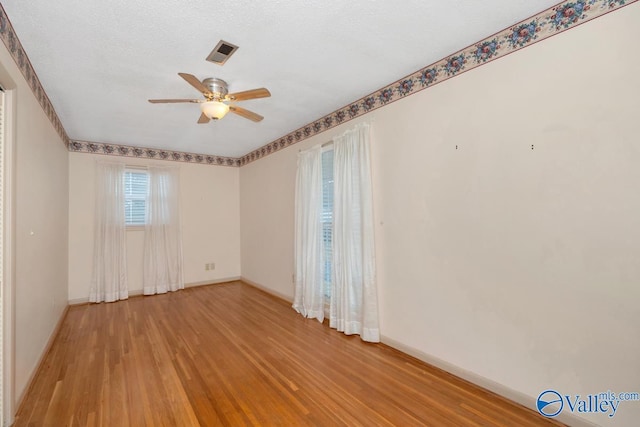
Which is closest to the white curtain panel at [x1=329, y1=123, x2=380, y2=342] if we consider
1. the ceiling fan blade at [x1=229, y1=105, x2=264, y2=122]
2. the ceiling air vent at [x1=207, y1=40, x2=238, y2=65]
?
the ceiling fan blade at [x1=229, y1=105, x2=264, y2=122]

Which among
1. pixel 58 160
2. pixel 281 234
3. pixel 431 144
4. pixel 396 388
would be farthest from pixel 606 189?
pixel 58 160

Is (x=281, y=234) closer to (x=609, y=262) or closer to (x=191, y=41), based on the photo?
(x=191, y=41)

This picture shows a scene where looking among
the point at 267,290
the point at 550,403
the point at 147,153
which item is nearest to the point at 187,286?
the point at 267,290

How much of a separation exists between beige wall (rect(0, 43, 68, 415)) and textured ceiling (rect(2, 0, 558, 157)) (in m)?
0.35

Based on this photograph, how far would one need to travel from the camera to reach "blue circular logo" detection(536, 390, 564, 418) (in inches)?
67.8

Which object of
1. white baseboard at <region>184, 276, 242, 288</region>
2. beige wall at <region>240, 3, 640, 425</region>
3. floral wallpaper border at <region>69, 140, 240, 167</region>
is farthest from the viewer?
white baseboard at <region>184, 276, 242, 288</region>

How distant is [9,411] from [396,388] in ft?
8.51

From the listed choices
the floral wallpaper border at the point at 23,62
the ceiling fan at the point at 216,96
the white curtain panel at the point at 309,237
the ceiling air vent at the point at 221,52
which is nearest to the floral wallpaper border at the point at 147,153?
the floral wallpaper border at the point at 23,62

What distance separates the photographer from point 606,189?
1.57 m

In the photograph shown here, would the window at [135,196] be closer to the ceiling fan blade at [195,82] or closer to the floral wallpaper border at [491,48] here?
the ceiling fan blade at [195,82]

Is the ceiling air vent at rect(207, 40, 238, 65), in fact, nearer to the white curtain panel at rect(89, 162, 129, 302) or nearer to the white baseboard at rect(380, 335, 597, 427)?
the white baseboard at rect(380, 335, 597, 427)

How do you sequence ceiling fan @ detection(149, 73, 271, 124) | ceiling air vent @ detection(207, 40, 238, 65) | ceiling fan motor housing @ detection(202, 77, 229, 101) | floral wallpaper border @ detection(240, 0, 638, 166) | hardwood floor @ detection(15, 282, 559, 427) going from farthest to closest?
ceiling fan motor housing @ detection(202, 77, 229, 101) < ceiling fan @ detection(149, 73, 271, 124) < ceiling air vent @ detection(207, 40, 238, 65) < hardwood floor @ detection(15, 282, 559, 427) < floral wallpaper border @ detection(240, 0, 638, 166)

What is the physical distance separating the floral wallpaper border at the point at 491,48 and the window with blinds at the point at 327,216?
0.55 metres

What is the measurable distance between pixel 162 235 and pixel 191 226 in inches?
21.6
